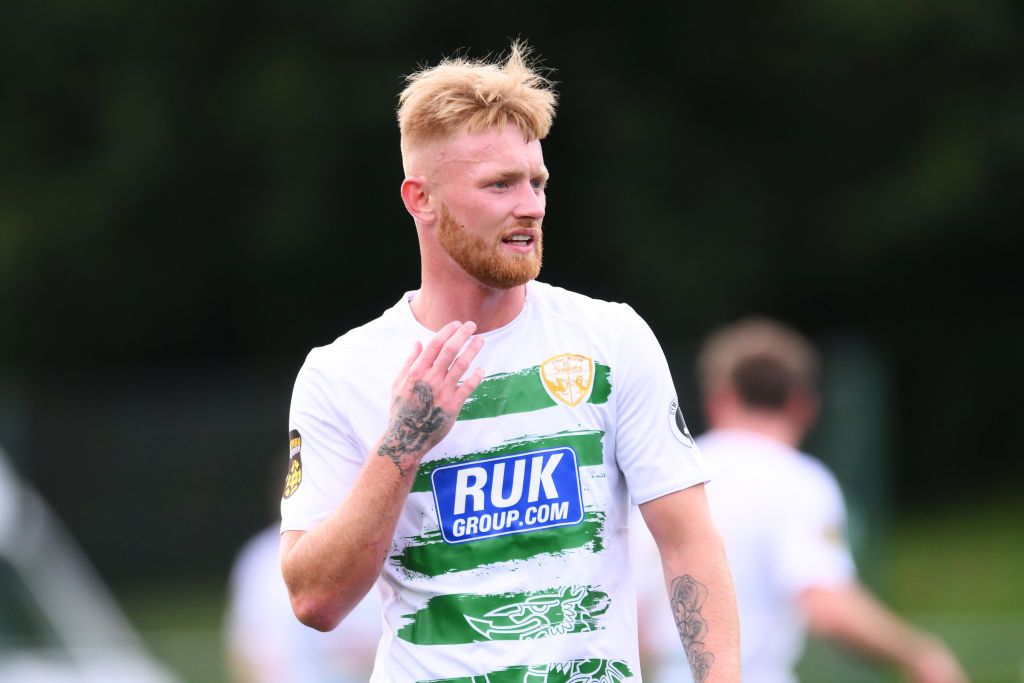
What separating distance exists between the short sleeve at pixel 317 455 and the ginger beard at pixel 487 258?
46 cm

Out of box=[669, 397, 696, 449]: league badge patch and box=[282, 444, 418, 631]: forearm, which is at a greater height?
box=[669, 397, 696, 449]: league badge patch

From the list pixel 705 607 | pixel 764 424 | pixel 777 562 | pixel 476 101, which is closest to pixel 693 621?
Answer: pixel 705 607

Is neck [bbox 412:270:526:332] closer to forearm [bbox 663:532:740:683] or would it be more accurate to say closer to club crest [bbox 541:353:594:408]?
club crest [bbox 541:353:594:408]

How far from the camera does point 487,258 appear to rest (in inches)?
163

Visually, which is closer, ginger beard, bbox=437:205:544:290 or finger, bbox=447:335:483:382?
finger, bbox=447:335:483:382

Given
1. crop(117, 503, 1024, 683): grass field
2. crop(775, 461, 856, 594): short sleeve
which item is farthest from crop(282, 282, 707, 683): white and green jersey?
crop(117, 503, 1024, 683): grass field

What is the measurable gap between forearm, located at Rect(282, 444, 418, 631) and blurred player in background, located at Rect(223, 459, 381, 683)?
329 centimetres

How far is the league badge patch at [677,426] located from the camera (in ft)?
13.6

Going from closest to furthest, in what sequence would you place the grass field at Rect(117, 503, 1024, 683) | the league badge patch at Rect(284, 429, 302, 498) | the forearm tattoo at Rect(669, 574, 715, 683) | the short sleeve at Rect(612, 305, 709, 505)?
the forearm tattoo at Rect(669, 574, 715, 683) < the short sleeve at Rect(612, 305, 709, 505) < the league badge patch at Rect(284, 429, 302, 498) < the grass field at Rect(117, 503, 1024, 683)

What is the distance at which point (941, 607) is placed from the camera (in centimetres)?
1989

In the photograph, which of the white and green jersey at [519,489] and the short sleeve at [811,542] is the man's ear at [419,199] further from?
the short sleeve at [811,542]

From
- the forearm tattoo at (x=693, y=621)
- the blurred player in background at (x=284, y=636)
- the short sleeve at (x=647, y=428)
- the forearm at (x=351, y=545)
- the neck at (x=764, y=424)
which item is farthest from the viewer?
the blurred player in background at (x=284, y=636)

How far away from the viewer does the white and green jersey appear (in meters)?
4.04

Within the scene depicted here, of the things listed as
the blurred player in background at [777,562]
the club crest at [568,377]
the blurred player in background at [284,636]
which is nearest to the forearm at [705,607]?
the club crest at [568,377]
